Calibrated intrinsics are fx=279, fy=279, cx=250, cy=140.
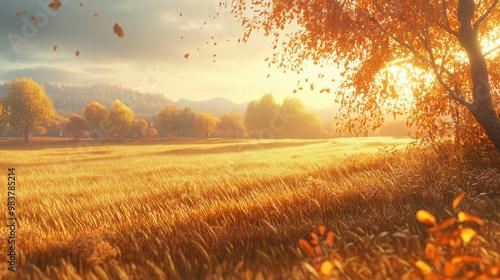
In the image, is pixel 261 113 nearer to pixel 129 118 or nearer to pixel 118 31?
pixel 129 118

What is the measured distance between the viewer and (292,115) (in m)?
77.1

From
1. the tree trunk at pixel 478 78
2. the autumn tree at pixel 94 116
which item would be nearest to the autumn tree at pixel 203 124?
the autumn tree at pixel 94 116

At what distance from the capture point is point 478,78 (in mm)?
5699

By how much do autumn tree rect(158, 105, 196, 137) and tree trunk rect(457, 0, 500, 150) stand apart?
95.1 metres

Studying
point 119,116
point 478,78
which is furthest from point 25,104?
point 478,78

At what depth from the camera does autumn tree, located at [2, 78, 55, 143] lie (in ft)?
197

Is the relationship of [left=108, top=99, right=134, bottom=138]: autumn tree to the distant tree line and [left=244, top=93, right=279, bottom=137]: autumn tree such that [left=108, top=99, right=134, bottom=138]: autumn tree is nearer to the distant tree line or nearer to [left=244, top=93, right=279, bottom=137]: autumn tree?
the distant tree line

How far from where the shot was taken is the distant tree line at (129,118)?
198ft

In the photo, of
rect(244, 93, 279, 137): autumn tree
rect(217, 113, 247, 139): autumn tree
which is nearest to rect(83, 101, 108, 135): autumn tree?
rect(217, 113, 247, 139): autumn tree

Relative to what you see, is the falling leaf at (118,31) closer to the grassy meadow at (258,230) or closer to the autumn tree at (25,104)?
the grassy meadow at (258,230)

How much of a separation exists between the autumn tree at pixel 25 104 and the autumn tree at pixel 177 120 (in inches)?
1529

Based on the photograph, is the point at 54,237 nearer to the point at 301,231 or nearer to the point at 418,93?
the point at 301,231

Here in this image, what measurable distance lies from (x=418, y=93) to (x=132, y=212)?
751 cm

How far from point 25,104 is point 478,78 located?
76328 millimetres
